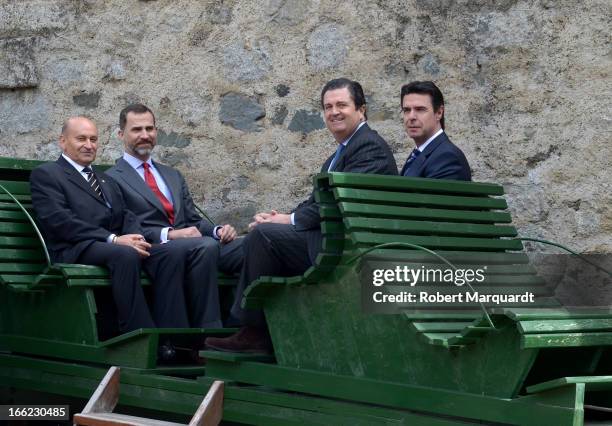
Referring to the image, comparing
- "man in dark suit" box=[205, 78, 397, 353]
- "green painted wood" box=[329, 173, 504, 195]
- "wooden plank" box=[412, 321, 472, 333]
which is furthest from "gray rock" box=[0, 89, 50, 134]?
"wooden plank" box=[412, 321, 472, 333]

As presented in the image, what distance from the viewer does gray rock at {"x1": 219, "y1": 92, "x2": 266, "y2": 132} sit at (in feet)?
22.7

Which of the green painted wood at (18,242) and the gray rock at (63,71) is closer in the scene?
the green painted wood at (18,242)

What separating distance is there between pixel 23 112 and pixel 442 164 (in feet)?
10.1

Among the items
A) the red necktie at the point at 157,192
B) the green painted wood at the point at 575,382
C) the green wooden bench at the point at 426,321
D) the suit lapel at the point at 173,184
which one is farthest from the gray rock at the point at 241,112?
the green painted wood at the point at 575,382

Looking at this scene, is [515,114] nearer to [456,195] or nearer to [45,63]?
[456,195]

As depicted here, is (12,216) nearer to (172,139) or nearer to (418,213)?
(172,139)

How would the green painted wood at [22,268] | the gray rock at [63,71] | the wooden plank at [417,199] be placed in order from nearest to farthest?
the wooden plank at [417,199]
the green painted wood at [22,268]
the gray rock at [63,71]

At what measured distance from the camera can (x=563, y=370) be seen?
457cm

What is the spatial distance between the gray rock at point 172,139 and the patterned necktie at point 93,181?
86 centimetres

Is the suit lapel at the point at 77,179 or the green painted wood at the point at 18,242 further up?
the suit lapel at the point at 77,179

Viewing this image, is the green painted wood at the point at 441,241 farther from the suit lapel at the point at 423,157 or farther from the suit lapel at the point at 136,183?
the suit lapel at the point at 136,183

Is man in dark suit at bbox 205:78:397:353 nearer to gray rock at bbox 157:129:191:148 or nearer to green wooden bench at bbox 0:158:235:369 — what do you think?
green wooden bench at bbox 0:158:235:369

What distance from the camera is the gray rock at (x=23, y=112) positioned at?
7.52 meters

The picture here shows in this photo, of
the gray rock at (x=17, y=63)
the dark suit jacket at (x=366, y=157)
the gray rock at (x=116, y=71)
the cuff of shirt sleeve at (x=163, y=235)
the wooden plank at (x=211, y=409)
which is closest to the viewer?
the wooden plank at (x=211, y=409)
